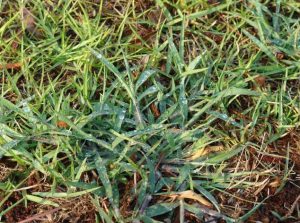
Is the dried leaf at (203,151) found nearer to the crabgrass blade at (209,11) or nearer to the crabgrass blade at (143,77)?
the crabgrass blade at (143,77)

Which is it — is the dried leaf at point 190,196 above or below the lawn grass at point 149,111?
below

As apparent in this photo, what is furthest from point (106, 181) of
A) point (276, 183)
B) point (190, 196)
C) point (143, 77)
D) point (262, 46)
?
point (262, 46)

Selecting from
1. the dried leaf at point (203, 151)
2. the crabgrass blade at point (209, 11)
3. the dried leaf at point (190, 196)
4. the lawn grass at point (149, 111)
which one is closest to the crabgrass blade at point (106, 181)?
the lawn grass at point (149, 111)

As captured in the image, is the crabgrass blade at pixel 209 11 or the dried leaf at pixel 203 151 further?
the crabgrass blade at pixel 209 11

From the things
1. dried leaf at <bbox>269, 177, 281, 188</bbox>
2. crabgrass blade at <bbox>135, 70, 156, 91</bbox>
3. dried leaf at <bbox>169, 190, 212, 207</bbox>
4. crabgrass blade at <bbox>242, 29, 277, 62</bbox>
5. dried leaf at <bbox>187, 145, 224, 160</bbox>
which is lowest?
dried leaf at <bbox>269, 177, 281, 188</bbox>

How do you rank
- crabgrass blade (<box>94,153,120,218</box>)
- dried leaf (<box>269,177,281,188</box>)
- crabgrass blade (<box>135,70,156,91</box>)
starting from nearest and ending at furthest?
1. crabgrass blade (<box>94,153,120,218</box>)
2. dried leaf (<box>269,177,281,188</box>)
3. crabgrass blade (<box>135,70,156,91</box>)

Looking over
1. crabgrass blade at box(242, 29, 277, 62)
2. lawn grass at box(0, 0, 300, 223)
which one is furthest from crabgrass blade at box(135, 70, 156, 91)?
crabgrass blade at box(242, 29, 277, 62)

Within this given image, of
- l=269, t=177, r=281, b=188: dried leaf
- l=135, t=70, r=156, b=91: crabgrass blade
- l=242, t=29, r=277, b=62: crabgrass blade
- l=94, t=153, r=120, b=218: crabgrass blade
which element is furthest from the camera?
l=242, t=29, r=277, b=62: crabgrass blade

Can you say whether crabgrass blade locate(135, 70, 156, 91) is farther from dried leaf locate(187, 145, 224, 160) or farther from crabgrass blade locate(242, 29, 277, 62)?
crabgrass blade locate(242, 29, 277, 62)

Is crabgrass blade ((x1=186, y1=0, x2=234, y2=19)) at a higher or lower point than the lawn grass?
higher
